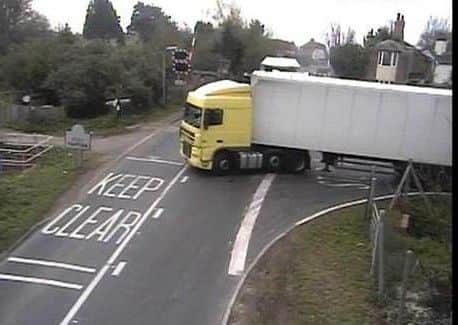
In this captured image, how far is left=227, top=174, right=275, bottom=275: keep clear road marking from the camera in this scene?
1336cm

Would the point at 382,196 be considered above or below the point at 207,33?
below

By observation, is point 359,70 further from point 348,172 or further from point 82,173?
point 82,173

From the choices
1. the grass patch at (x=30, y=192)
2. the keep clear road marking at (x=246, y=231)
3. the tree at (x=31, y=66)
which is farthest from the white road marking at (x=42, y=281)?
the tree at (x=31, y=66)

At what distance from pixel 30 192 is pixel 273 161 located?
6.69 metres

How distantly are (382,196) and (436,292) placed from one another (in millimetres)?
7783

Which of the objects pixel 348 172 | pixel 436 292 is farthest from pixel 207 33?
pixel 436 292

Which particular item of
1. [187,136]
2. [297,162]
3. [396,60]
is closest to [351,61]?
[396,60]

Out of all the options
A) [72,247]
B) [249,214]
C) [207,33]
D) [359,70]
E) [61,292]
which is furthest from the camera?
[359,70]

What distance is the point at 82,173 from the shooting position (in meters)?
19.5

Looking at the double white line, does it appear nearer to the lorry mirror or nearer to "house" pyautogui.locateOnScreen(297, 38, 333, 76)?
the lorry mirror

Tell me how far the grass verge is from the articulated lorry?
3583mm

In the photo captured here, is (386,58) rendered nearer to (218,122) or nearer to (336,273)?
(218,122)

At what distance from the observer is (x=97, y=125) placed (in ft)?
90.9

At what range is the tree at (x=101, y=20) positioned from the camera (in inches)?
2337
